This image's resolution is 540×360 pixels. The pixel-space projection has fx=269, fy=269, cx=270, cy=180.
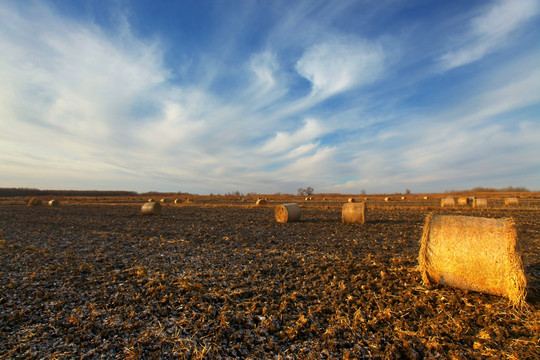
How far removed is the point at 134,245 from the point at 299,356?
928 cm

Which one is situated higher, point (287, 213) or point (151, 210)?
point (287, 213)

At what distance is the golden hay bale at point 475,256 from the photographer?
531cm

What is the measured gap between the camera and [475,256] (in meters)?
5.70

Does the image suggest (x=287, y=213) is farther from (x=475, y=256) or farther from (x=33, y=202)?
(x=33, y=202)

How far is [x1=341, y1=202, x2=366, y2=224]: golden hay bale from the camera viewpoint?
16344 millimetres

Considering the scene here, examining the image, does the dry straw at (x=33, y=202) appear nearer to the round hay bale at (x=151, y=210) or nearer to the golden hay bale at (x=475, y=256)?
the round hay bale at (x=151, y=210)

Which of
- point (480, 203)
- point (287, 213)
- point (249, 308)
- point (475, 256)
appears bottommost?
point (249, 308)

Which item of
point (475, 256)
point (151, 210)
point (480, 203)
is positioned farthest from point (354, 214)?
point (480, 203)

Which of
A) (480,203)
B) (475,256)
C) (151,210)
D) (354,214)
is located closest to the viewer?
(475,256)

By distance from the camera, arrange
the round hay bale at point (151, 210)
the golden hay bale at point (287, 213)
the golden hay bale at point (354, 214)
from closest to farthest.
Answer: the golden hay bale at point (354, 214)
the golden hay bale at point (287, 213)
the round hay bale at point (151, 210)

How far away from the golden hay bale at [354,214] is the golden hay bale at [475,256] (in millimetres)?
9991

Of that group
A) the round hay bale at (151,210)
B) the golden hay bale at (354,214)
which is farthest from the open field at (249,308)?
the round hay bale at (151,210)

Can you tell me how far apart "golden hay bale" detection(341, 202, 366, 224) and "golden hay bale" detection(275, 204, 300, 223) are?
3.21m

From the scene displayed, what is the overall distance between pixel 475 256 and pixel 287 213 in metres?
12.2
